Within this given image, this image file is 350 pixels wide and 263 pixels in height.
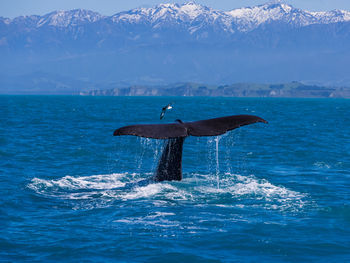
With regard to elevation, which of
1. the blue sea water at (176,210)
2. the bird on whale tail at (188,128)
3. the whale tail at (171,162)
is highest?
the bird on whale tail at (188,128)

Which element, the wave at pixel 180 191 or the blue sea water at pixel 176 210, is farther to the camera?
the wave at pixel 180 191

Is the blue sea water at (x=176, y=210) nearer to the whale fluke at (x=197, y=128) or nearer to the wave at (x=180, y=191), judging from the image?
the wave at (x=180, y=191)

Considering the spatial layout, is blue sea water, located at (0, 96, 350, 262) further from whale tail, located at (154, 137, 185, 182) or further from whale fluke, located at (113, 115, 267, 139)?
whale fluke, located at (113, 115, 267, 139)

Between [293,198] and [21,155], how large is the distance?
1371cm

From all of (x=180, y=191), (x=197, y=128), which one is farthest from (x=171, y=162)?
(x=197, y=128)

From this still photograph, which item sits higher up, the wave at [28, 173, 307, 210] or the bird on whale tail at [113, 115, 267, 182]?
the bird on whale tail at [113, 115, 267, 182]

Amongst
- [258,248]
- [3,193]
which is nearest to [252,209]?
[258,248]

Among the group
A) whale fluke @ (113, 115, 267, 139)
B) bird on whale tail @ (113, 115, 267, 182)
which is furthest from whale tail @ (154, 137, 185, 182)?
whale fluke @ (113, 115, 267, 139)

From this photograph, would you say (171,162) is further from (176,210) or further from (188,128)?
(188,128)

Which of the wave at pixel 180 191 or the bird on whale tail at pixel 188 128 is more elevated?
the bird on whale tail at pixel 188 128

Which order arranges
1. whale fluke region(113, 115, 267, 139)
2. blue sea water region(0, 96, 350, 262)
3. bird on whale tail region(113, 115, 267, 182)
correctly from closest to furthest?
blue sea water region(0, 96, 350, 262), bird on whale tail region(113, 115, 267, 182), whale fluke region(113, 115, 267, 139)

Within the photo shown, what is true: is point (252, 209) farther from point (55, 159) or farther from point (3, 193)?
point (55, 159)

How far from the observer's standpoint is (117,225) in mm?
11703

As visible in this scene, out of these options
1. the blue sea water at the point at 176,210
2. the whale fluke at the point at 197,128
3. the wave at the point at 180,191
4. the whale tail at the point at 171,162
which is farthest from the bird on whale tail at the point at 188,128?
the blue sea water at the point at 176,210
